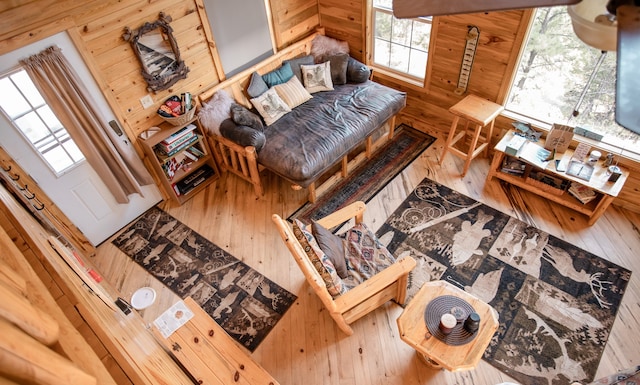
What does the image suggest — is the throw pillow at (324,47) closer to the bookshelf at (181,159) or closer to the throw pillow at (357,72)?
the throw pillow at (357,72)

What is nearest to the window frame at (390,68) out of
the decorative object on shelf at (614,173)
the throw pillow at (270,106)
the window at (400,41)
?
the window at (400,41)

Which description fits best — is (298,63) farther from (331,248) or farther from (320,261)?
(320,261)

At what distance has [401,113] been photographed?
460 cm

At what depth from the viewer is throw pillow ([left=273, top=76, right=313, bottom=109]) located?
158 inches

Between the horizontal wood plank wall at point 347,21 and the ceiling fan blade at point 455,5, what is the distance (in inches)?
137

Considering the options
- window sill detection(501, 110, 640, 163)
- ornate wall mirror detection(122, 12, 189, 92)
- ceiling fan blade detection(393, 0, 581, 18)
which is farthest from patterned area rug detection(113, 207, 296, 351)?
window sill detection(501, 110, 640, 163)

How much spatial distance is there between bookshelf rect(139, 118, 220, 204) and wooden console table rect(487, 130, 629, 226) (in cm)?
288

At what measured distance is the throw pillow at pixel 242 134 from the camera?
3.49 metres

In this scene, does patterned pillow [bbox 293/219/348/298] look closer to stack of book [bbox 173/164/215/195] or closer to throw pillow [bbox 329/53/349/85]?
stack of book [bbox 173/164/215/195]

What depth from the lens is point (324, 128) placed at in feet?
12.2

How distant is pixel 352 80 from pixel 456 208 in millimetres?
1816

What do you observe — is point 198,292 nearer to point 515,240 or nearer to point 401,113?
point 515,240

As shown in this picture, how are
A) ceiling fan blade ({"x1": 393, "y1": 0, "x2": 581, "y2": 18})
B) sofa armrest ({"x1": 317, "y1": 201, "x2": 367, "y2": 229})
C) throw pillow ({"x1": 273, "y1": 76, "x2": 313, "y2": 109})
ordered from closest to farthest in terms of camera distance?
ceiling fan blade ({"x1": 393, "y1": 0, "x2": 581, "y2": 18}) < sofa armrest ({"x1": 317, "y1": 201, "x2": 367, "y2": 229}) < throw pillow ({"x1": 273, "y1": 76, "x2": 313, "y2": 109})

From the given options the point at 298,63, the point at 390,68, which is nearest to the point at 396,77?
the point at 390,68
